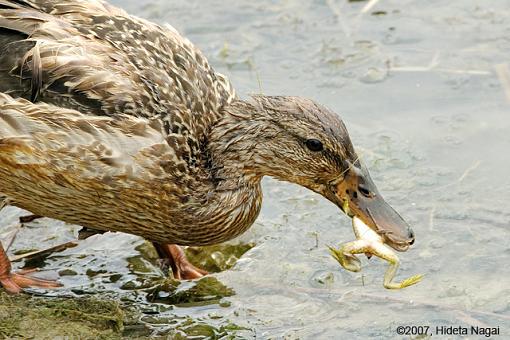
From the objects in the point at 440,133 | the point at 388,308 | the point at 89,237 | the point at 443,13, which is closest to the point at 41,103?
the point at 89,237

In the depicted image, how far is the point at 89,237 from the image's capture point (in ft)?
23.7

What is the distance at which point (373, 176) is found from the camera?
311 inches

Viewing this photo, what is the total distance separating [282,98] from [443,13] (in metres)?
3.52

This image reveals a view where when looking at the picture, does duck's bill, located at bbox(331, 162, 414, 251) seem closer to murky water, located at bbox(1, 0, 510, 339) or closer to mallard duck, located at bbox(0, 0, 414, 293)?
mallard duck, located at bbox(0, 0, 414, 293)

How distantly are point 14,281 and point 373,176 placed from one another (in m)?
2.74

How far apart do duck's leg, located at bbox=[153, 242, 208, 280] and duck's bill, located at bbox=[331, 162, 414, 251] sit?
3.65ft

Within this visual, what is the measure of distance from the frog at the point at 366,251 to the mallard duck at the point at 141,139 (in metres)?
0.05

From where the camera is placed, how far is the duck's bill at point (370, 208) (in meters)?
6.33

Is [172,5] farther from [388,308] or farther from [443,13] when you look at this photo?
[388,308]

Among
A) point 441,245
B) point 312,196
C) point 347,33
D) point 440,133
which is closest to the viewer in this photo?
point 441,245

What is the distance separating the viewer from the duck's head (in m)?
6.35

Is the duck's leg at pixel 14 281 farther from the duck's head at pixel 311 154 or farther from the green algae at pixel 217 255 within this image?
the duck's head at pixel 311 154

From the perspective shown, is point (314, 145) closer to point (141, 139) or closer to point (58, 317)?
point (141, 139)

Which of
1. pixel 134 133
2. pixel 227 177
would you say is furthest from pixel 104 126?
pixel 227 177
